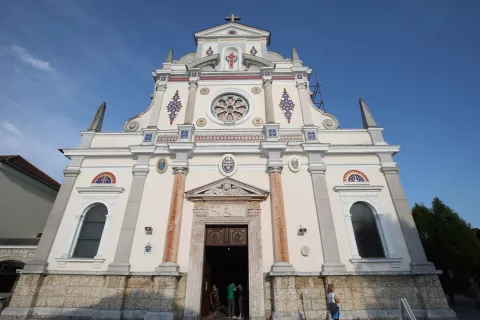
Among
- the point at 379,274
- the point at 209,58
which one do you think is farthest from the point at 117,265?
the point at 209,58

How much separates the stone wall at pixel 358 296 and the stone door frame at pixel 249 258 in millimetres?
456

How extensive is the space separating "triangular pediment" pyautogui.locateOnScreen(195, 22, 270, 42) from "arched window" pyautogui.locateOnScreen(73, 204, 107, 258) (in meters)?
13.8

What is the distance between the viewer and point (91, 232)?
12.4 metres

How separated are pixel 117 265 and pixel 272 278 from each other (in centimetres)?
670

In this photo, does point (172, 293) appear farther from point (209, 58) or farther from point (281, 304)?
point (209, 58)

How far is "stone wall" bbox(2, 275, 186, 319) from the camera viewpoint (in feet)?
33.9

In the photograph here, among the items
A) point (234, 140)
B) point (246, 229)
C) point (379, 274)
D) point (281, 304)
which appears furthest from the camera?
point (234, 140)

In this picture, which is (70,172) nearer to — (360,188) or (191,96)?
(191,96)

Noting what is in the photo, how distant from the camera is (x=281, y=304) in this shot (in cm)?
1011

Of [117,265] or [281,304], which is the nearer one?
[281,304]

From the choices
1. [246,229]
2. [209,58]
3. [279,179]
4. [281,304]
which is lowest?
[281,304]

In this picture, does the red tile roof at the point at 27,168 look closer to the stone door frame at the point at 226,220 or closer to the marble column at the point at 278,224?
the stone door frame at the point at 226,220

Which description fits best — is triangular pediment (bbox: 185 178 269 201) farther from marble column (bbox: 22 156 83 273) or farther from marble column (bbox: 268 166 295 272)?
marble column (bbox: 22 156 83 273)

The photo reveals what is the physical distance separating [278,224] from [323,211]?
229 centimetres
